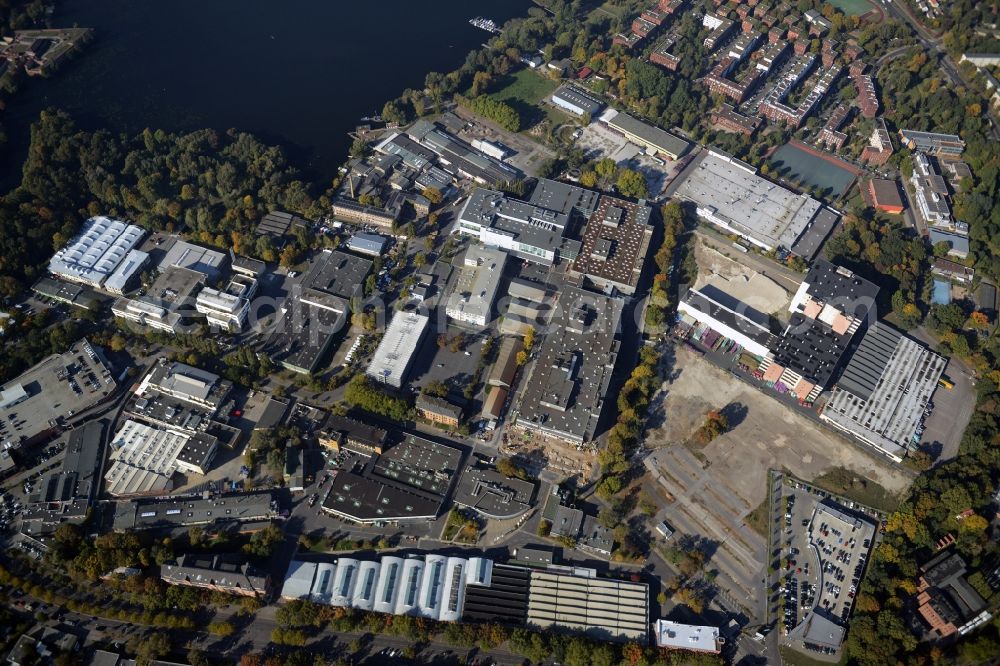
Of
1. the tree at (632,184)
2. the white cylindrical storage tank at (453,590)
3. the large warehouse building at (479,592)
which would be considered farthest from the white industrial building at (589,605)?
the tree at (632,184)

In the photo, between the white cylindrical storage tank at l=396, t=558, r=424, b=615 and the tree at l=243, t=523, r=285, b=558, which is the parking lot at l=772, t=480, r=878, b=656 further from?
the tree at l=243, t=523, r=285, b=558

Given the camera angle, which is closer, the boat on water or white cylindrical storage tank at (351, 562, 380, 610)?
white cylindrical storage tank at (351, 562, 380, 610)

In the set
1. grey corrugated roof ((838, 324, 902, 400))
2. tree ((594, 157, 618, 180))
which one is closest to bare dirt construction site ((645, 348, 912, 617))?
grey corrugated roof ((838, 324, 902, 400))

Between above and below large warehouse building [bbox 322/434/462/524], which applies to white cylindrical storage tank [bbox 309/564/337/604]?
below

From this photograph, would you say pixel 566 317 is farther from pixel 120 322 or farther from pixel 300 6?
pixel 300 6

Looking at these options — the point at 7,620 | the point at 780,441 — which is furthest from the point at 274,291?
the point at 780,441

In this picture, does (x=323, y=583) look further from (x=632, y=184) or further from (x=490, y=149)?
(x=632, y=184)

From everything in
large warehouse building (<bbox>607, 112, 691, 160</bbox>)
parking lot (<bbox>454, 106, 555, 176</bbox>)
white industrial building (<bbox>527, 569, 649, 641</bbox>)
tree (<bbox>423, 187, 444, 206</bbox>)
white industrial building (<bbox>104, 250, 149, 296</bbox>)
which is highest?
large warehouse building (<bbox>607, 112, 691, 160</bbox>)

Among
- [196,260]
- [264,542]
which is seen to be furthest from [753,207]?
[264,542]
